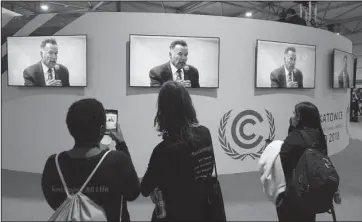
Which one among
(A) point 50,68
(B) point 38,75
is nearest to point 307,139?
(A) point 50,68

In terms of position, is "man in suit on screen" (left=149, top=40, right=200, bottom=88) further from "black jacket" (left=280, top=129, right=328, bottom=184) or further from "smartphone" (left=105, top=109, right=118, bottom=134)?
"black jacket" (left=280, top=129, right=328, bottom=184)

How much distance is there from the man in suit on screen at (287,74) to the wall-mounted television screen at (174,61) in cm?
103

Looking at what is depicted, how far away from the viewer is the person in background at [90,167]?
4.31ft

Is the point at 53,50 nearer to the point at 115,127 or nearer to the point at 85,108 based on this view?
the point at 115,127

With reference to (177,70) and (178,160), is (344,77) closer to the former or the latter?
(177,70)

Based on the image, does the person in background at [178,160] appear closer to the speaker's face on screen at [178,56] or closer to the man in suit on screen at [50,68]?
the speaker's face on screen at [178,56]

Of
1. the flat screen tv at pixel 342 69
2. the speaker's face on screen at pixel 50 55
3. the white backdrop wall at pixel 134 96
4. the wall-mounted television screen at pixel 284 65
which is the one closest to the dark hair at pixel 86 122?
the white backdrop wall at pixel 134 96

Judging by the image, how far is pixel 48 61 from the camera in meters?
4.27

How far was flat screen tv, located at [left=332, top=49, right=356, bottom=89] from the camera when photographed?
5711 millimetres

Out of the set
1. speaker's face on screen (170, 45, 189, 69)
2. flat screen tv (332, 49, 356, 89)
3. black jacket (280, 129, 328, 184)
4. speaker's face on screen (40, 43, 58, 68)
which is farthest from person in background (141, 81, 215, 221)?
flat screen tv (332, 49, 356, 89)

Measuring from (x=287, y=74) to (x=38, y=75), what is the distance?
3.72m

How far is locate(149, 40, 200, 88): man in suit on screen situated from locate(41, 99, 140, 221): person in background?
289 cm

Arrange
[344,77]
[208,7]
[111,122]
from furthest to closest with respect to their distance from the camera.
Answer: [208,7] < [344,77] < [111,122]

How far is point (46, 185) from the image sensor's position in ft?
4.48
